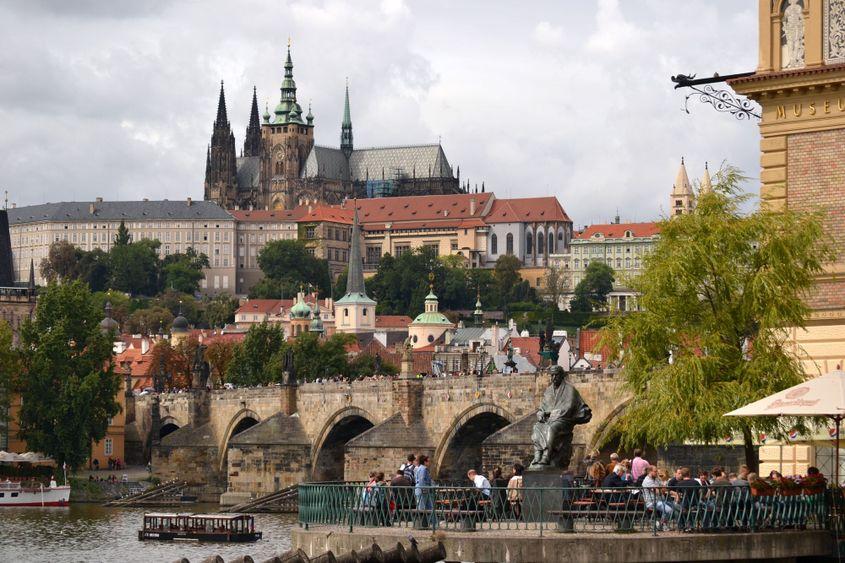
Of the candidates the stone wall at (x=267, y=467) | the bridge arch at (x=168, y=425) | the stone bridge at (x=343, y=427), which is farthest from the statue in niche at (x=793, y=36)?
the bridge arch at (x=168, y=425)

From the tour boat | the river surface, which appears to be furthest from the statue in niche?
the tour boat

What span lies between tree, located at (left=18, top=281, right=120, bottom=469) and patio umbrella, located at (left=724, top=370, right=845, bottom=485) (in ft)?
217

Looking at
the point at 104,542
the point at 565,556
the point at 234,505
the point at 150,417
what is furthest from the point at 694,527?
the point at 150,417

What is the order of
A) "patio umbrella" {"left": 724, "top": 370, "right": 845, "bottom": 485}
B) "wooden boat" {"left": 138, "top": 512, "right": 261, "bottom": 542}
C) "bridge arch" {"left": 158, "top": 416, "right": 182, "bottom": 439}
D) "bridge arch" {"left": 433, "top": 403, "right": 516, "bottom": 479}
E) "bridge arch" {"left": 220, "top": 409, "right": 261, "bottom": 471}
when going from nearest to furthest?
"patio umbrella" {"left": 724, "top": 370, "right": 845, "bottom": 485} → "wooden boat" {"left": 138, "top": 512, "right": 261, "bottom": 542} → "bridge arch" {"left": 433, "top": 403, "right": 516, "bottom": 479} → "bridge arch" {"left": 220, "top": 409, "right": 261, "bottom": 471} → "bridge arch" {"left": 158, "top": 416, "right": 182, "bottom": 439}

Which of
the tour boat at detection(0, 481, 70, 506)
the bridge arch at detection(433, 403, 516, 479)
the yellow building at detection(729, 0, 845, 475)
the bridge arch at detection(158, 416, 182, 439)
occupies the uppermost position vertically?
the yellow building at detection(729, 0, 845, 475)

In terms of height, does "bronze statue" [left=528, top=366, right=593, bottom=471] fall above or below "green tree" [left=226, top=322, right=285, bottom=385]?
above

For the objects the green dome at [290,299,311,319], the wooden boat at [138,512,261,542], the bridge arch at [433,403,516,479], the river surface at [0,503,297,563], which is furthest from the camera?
the green dome at [290,299,311,319]

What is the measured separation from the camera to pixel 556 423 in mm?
24688

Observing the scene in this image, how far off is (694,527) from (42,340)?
6998cm

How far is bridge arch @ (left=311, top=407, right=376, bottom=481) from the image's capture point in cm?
8056

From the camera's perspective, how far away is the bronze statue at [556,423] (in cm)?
2462

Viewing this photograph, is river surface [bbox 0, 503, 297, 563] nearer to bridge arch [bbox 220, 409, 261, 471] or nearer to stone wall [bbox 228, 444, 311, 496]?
stone wall [bbox 228, 444, 311, 496]

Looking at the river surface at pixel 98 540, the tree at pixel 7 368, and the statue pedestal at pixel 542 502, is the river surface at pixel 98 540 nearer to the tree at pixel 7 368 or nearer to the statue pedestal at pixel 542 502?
the tree at pixel 7 368

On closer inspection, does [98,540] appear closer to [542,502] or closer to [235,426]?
[235,426]
